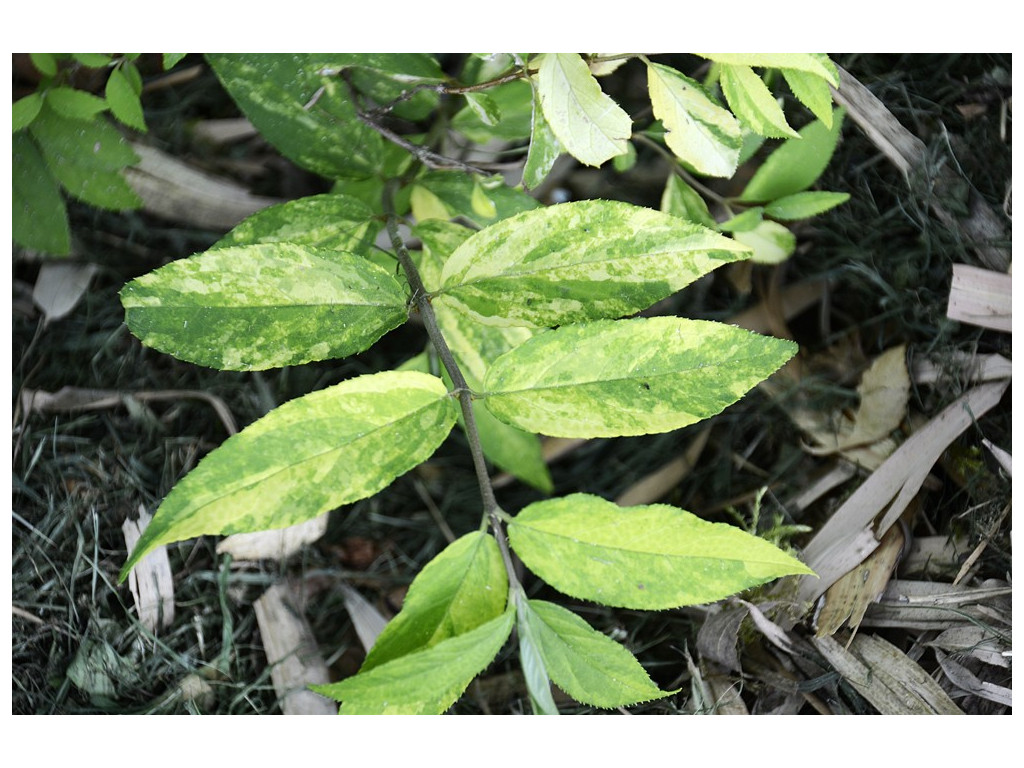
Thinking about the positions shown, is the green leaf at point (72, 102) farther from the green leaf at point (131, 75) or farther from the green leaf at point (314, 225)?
the green leaf at point (314, 225)

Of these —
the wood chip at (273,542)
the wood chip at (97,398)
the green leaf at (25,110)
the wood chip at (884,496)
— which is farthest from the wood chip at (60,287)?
the wood chip at (884,496)

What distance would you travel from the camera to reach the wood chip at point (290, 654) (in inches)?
33.4

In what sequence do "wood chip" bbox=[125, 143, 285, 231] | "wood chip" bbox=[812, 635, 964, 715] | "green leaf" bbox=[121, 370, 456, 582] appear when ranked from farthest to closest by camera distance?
"wood chip" bbox=[125, 143, 285, 231], "wood chip" bbox=[812, 635, 964, 715], "green leaf" bbox=[121, 370, 456, 582]

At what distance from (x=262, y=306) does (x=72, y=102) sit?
36 centimetres

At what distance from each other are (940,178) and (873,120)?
90mm

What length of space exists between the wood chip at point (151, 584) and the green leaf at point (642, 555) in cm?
40

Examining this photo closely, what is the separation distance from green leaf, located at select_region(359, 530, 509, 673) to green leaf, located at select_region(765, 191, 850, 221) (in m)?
0.43

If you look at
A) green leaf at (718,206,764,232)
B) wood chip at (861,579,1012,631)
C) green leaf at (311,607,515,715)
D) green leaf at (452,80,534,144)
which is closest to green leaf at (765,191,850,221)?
green leaf at (718,206,764,232)

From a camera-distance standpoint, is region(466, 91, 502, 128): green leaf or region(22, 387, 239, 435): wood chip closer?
region(466, 91, 502, 128): green leaf

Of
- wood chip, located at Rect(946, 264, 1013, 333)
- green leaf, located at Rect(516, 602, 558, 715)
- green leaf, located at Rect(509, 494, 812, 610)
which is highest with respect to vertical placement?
wood chip, located at Rect(946, 264, 1013, 333)

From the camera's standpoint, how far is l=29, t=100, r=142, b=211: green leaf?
2.62 feet

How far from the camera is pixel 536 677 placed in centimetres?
66

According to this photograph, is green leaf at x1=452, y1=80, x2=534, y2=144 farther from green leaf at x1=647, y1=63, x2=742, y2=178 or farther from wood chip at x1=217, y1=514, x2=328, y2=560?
wood chip at x1=217, y1=514, x2=328, y2=560
